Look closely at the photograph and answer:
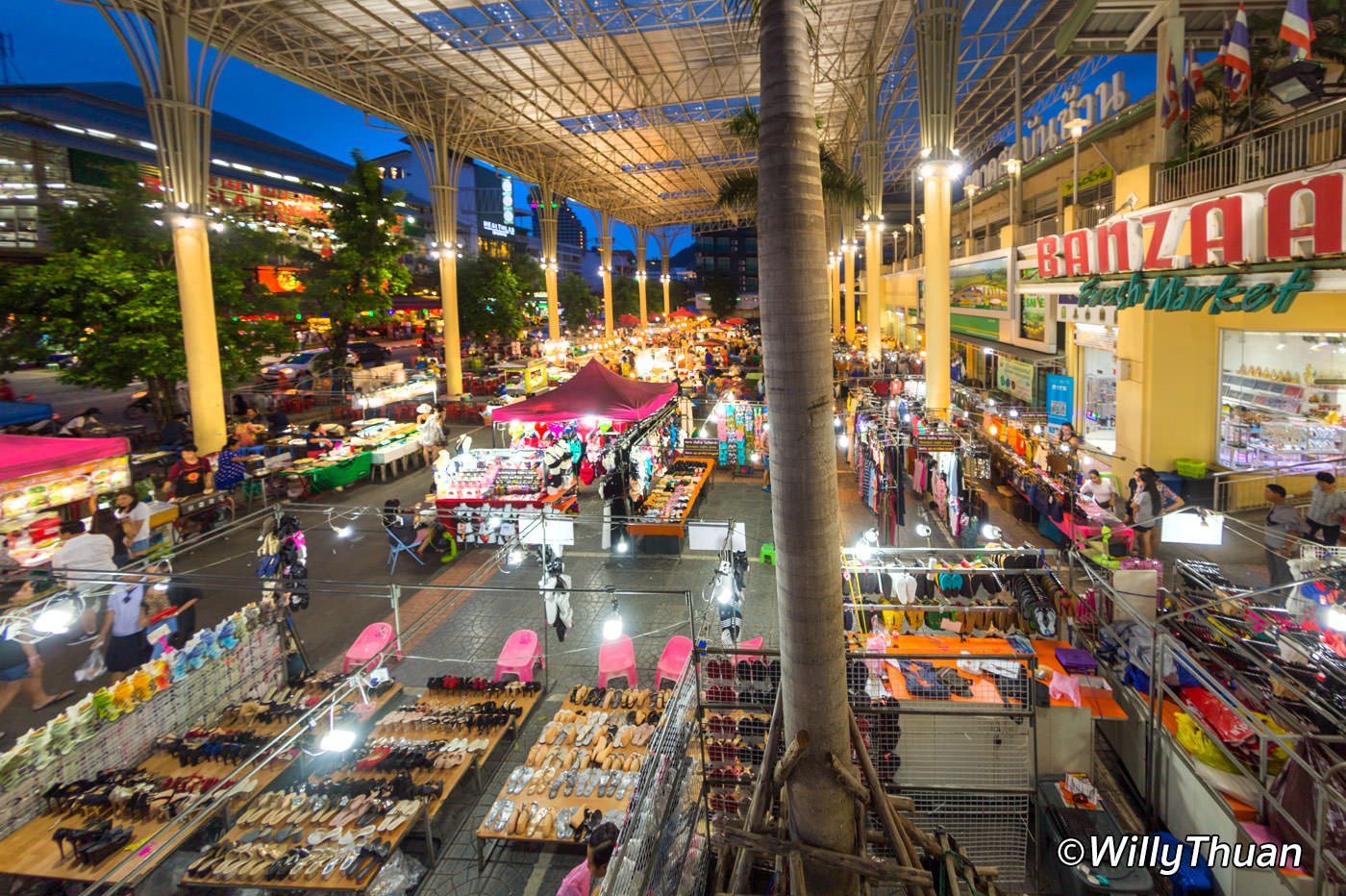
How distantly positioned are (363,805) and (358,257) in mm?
23714

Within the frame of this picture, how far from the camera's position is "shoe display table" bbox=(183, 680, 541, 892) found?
4.96 meters

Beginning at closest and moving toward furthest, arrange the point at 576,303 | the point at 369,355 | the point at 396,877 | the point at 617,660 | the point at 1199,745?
the point at 1199,745 < the point at 396,877 < the point at 617,660 < the point at 369,355 < the point at 576,303

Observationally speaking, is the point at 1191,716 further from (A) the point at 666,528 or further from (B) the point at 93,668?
(B) the point at 93,668

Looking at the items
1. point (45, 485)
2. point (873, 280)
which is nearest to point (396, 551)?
point (45, 485)

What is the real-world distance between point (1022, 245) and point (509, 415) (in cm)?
1520

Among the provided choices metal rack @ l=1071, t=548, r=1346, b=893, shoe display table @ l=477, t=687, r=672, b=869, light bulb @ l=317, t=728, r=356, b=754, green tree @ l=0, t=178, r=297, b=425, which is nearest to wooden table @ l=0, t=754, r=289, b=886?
light bulb @ l=317, t=728, r=356, b=754

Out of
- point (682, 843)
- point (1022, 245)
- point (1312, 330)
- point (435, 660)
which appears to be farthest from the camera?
point (1022, 245)

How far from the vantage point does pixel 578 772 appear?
5.88 meters

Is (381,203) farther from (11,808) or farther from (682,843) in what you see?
(682,843)

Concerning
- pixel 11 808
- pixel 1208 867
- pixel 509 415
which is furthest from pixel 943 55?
pixel 11 808

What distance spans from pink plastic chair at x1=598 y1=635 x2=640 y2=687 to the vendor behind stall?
10.8 meters

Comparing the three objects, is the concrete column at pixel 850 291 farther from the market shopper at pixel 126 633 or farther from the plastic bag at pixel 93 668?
the plastic bag at pixel 93 668

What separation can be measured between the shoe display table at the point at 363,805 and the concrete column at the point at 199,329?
13144 millimetres

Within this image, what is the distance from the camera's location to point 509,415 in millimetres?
13320
